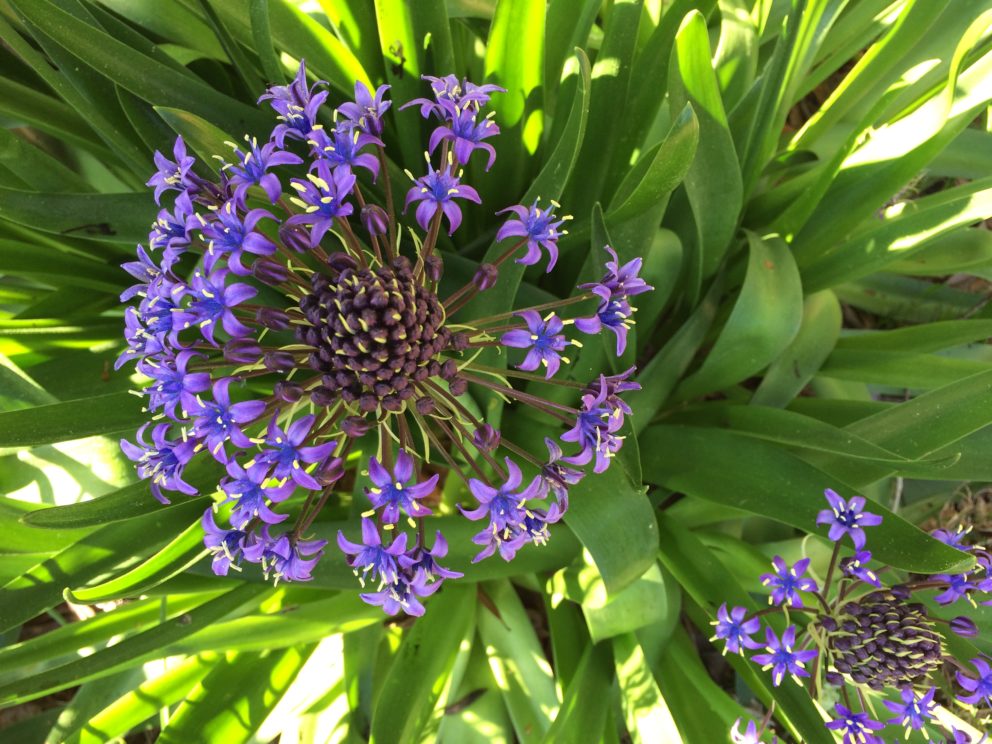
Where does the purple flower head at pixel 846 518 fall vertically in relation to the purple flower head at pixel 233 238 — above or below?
below

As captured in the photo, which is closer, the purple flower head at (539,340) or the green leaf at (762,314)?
the purple flower head at (539,340)

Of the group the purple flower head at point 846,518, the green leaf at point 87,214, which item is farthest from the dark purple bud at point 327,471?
the purple flower head at point 846,518

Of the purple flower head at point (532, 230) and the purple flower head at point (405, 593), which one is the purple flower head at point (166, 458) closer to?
the purple flower head at point (405, 593)

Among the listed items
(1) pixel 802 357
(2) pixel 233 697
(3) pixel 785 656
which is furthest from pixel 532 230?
(2) pixel 233 697

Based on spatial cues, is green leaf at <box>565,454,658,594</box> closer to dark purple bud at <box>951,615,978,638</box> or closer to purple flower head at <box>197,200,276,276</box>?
dark purple bud at <box>951,615,978,638</box>

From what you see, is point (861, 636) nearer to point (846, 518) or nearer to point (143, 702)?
point (846, 518)

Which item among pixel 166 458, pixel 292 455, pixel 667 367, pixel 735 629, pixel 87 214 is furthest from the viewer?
pixel 667 367
